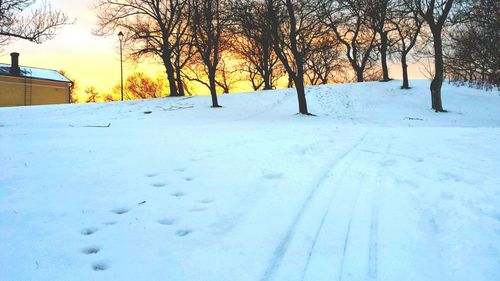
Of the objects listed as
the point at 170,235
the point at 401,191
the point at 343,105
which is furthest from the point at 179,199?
the point at 343,105

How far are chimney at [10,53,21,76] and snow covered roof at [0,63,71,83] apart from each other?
48 cm

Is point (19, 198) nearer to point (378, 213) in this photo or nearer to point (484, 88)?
point (378, 213)

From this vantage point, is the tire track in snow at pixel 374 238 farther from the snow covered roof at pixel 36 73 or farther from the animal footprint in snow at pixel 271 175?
the snow covered roof at pixel 36 73

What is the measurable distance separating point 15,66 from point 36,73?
3.10 metres

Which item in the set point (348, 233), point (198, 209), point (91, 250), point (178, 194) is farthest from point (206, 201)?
point (348, 233)

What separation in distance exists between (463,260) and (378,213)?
45.2 inches

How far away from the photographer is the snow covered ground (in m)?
3.39

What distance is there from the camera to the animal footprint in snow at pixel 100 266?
3.34 meters

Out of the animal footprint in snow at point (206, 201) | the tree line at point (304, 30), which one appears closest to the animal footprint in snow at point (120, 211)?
the animal footprint in snow at point (206, 201)

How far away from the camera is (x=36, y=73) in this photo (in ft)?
154

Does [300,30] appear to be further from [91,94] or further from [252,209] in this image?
[91,94]

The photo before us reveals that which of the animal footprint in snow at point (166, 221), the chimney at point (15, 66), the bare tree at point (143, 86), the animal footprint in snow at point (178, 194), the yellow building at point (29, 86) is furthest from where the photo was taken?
the bare tree at point (143, 86)

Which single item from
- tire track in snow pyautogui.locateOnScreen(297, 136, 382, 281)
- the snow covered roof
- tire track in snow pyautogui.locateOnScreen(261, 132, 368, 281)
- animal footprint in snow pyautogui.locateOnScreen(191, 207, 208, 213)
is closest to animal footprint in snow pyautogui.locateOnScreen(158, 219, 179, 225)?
animal footprint in snow pyautogui.locateOnScreen(191, 207, 208, 213)

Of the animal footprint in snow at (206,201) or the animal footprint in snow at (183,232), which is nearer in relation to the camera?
the animal footprint in snow at (183,232)
